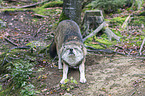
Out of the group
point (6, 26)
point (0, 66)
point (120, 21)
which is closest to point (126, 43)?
point (120, 21)

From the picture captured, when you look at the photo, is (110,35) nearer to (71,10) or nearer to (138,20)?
(71,10)

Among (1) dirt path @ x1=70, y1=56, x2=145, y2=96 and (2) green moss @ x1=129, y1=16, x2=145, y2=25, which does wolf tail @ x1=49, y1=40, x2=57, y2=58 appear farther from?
(2) green moss @ x1=129, y1=16, x2=145, y2=25

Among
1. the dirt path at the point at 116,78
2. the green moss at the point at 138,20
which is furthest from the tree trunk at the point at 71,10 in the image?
the green moss at the point at 138,20

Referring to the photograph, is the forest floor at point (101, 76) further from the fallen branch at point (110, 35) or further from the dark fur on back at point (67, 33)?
the fallen branch at point (110, 35)

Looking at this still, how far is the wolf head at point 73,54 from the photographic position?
4.41m

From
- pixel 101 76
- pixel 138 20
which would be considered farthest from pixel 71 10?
pixel 138 20

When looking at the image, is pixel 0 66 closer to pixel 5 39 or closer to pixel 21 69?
pixel 21 69

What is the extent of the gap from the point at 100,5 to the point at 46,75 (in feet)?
25.6

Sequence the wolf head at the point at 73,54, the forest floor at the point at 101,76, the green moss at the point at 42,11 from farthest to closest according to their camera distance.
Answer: the green moss at the point at 42,11
the wolf head at the point at 73,54
the forest floor at the point at 101,76

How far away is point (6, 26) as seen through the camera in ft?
31.3

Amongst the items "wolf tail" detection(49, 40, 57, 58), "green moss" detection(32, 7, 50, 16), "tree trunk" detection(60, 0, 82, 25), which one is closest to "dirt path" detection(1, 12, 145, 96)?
"wolf tail" detection(49, 40, 57, 58)

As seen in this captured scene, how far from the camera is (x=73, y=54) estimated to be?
440 cm

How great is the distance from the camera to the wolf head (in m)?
4.41

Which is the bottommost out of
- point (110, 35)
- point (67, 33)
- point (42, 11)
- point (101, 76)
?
point (101, 76)
